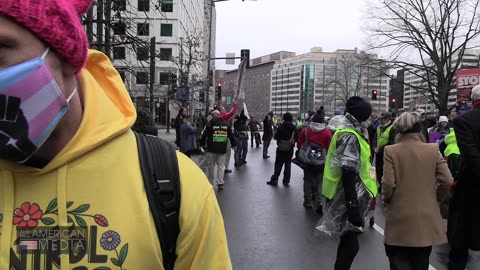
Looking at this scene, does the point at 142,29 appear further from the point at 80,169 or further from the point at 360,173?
the point at 80,169

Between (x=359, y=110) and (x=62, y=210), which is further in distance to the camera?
(x=359, y=110)

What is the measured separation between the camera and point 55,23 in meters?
1.26

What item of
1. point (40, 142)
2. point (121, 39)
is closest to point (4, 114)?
point (40, 142)

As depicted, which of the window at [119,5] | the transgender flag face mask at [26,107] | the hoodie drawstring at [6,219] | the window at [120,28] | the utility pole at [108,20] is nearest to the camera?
the transgender flag face mask at [26,107]

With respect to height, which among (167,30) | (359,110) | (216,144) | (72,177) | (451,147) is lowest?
(216,144)

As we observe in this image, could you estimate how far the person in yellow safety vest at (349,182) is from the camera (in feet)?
14.2

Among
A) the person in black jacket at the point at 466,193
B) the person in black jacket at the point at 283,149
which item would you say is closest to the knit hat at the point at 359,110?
the person in black jacket at the point at 466,193

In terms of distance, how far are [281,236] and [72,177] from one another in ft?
20.0

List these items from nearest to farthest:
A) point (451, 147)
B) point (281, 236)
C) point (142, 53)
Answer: point (451, 147)
point (281, 236)
point (142, 53)

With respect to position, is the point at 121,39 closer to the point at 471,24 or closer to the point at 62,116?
the point at 62,116

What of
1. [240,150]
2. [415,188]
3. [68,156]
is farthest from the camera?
[240,150]

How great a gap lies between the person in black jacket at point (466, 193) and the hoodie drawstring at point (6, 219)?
11.5 feet

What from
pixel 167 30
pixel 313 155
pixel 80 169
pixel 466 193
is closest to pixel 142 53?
pixel 313 155

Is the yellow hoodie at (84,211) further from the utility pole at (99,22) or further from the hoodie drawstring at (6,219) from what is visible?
the utility pole at (99,22)
